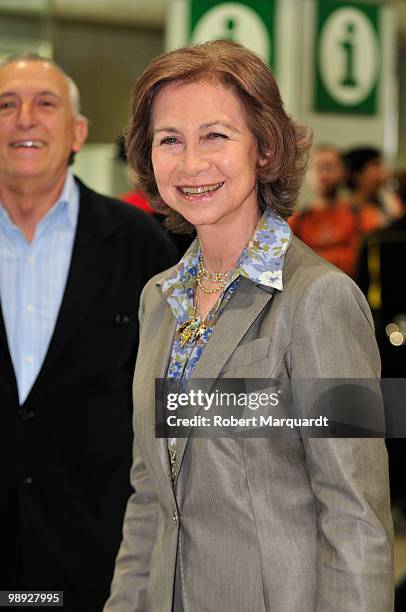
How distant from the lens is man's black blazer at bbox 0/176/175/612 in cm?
255

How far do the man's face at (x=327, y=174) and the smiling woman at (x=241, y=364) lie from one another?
450cm

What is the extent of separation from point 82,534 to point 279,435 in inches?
43.9

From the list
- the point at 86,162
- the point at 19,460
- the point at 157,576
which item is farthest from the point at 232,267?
the point at 86,162

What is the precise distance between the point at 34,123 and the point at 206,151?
1.03 meters

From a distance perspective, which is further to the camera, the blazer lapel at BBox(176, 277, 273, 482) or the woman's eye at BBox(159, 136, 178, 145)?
the woman's eye at BBox(159, 136, 178, 145)

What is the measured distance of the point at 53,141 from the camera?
8.89ft

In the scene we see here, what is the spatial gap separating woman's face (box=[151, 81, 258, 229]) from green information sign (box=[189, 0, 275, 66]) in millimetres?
5181

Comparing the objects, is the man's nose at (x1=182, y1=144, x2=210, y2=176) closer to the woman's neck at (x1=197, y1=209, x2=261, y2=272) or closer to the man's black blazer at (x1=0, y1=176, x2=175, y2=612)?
the woman's neck at (x1=197, y1=209, x2=261, y2=272)

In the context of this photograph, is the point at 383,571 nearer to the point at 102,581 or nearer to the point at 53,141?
the point at 102,581

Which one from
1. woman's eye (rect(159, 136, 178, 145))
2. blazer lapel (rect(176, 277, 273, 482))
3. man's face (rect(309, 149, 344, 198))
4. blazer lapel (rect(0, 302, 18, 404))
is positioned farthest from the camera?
man's face (rect(309, 149, 344, 198))

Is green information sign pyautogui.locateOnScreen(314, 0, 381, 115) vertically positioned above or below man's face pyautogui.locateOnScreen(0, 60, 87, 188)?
above

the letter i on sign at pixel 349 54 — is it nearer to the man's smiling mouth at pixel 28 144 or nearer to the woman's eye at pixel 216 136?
the man's smiling mouth at pixel 28 144

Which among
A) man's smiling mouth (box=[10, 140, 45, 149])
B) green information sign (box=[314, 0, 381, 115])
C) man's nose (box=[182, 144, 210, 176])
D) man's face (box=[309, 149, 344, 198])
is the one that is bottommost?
man's nose (box=[182, 144, 210, 176])

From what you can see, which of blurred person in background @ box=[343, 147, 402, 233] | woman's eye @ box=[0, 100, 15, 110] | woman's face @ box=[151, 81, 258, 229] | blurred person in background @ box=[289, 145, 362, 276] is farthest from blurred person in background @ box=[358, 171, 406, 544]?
woman's face @ box=[151, 81, 258, 229]
